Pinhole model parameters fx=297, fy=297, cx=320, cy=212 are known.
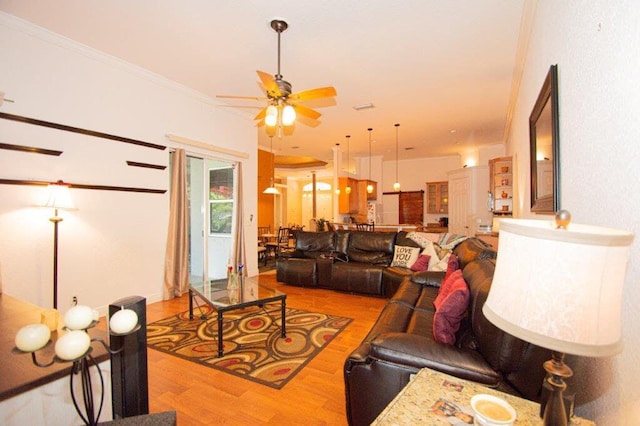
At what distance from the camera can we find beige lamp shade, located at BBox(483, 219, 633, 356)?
59 cm

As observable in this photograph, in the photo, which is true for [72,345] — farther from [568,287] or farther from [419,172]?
[419,172]

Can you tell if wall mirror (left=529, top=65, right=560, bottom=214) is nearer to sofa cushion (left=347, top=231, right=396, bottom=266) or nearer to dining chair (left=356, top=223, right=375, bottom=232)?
sofa cushion (left=347, top=231, right=396, bottom=266)

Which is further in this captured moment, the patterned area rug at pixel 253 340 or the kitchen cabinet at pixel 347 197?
the kitchen cabinet at pixel 347 197

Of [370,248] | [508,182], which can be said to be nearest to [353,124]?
[370,248]

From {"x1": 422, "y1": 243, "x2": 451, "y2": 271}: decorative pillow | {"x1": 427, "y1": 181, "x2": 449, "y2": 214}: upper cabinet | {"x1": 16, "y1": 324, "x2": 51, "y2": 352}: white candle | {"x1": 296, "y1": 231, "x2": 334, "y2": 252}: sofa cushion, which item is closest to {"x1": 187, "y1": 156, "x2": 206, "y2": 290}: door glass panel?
{"x1": 296, "y1": 231, "x2": 334, "y2": 252}: sofa cushion

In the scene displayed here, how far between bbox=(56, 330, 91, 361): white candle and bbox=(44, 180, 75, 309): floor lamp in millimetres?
2969

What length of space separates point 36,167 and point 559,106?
4.54m

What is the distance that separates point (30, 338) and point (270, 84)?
265 cm

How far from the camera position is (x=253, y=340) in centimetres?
293

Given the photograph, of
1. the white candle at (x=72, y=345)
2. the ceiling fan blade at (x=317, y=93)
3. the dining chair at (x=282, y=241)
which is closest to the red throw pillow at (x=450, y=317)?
the white candle at (x=72, y=345)

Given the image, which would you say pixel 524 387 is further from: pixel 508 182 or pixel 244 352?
pixel 508 182

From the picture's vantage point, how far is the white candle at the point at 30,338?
2.48 feet

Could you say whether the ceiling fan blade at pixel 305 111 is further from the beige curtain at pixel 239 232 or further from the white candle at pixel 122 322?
the white candle at pixel 122 322

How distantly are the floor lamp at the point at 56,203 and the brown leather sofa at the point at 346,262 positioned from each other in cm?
294
